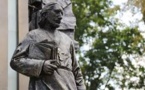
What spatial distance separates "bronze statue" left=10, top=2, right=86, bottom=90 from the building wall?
114cm

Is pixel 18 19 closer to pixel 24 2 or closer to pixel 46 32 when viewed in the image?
pixel 24 2

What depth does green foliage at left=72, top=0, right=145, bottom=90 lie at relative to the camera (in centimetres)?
2642

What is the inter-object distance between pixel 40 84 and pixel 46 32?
0.66 metres

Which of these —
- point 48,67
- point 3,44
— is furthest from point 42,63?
point 3,44

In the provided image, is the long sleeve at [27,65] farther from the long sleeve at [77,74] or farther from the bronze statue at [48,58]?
the long sleeve at [77,74]

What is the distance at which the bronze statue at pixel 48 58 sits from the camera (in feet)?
17.5

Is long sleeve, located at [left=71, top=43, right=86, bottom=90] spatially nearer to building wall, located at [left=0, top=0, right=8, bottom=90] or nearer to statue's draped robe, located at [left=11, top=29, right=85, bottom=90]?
statue's draped robe, located at [left=11, top=29, right=85, bottom=90]

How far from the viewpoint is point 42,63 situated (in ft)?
17.4

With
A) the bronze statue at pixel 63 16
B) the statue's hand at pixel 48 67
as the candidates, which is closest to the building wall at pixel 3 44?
the bronze statue at pixel 63 16

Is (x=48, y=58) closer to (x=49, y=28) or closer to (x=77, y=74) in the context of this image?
(x=49, y=28)

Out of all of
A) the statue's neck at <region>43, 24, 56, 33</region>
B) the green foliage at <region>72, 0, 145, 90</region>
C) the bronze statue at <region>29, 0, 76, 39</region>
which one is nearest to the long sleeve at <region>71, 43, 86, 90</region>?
the statue's neck at <region>43, 24, 56, 33</region>

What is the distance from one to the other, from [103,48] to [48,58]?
70.8 ft

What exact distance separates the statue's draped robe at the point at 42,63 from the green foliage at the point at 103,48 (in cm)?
2008

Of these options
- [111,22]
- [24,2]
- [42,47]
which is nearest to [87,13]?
[111,22]
